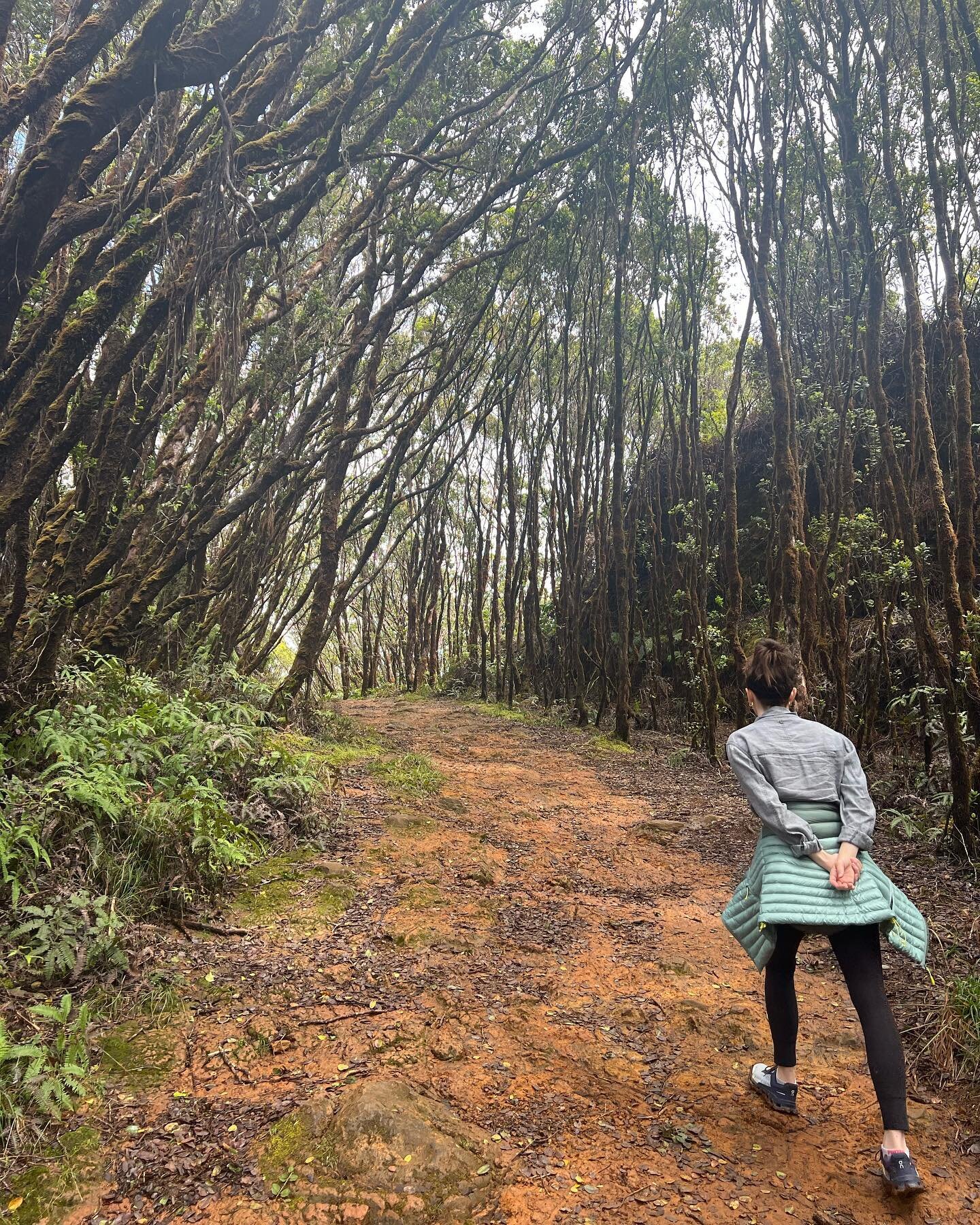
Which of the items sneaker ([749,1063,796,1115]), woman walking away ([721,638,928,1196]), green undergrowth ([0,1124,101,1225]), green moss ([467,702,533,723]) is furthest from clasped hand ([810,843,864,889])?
green moss ([467,702,533,723])

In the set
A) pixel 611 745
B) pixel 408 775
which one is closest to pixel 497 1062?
pixel 408 775

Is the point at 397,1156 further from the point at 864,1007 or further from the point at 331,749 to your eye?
the point at 331,749

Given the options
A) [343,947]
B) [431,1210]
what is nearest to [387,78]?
[343,947]

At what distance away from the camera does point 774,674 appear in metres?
2.67

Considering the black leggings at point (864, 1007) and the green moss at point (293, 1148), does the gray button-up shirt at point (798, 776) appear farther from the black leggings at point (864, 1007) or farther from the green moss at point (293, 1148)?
the green moss at point (293, 1148)

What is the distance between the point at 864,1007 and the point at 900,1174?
0.42 m

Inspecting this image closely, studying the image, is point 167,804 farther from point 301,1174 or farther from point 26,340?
point 26,340

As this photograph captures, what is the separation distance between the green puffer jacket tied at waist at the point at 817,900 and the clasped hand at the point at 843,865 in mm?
22

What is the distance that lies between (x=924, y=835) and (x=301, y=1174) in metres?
4.63

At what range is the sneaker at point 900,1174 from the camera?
2.04 metres

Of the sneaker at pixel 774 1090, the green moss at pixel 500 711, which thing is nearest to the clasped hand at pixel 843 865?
the sneaker at pixel 774 1090

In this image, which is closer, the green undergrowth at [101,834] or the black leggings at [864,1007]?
the black leggings at [864,1007]

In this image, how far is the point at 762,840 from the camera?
252 cm

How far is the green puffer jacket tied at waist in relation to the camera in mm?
2232
